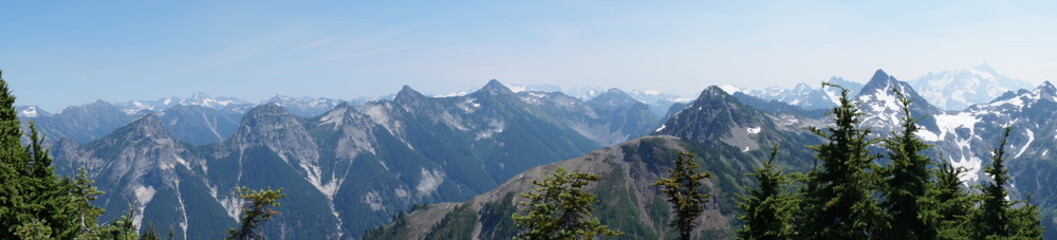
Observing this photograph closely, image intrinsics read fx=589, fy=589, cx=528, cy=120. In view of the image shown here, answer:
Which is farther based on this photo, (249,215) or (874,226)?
(249,215)

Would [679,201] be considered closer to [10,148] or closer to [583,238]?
[583,238]

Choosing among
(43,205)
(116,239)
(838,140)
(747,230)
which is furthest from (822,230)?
(43,205)

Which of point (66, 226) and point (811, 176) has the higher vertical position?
point (811, 176)

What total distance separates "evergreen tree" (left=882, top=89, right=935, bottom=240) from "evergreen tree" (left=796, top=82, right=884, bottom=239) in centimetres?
111

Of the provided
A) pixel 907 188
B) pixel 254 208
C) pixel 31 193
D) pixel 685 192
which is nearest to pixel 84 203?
pixel 31 193

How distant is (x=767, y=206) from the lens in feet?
102

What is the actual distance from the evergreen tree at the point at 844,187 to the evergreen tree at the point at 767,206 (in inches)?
159

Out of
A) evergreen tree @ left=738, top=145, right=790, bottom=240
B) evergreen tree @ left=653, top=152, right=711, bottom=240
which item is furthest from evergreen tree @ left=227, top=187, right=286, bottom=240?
evergreen tree @ left=738, top=145, right=790, bottom=240

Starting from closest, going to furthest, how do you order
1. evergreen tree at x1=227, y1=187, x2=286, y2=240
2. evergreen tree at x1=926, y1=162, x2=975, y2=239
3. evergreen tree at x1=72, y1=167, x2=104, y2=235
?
1. evergreen tree at x1=926, y1=162, x2=975, y2=239
2. evergreen tree at x1=227, y1=187, x2=286, y2=240
3. evergreen tree at x1=72, y1=167, x2=104, y2=235

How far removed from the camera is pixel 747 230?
32.6 meters

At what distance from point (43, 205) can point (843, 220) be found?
1660 inches

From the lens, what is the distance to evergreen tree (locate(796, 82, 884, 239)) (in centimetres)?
2355

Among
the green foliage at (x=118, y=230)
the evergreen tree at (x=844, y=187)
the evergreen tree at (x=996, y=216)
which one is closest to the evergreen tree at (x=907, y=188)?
the evergreen tree at (x=844, y=187)

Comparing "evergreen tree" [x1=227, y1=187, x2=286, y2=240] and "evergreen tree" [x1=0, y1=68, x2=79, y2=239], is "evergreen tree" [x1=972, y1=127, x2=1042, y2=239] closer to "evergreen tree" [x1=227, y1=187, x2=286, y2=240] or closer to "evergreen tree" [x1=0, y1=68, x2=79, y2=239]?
"evergreen tree" [x1=227, y1=187, x2=286, y2=240]
